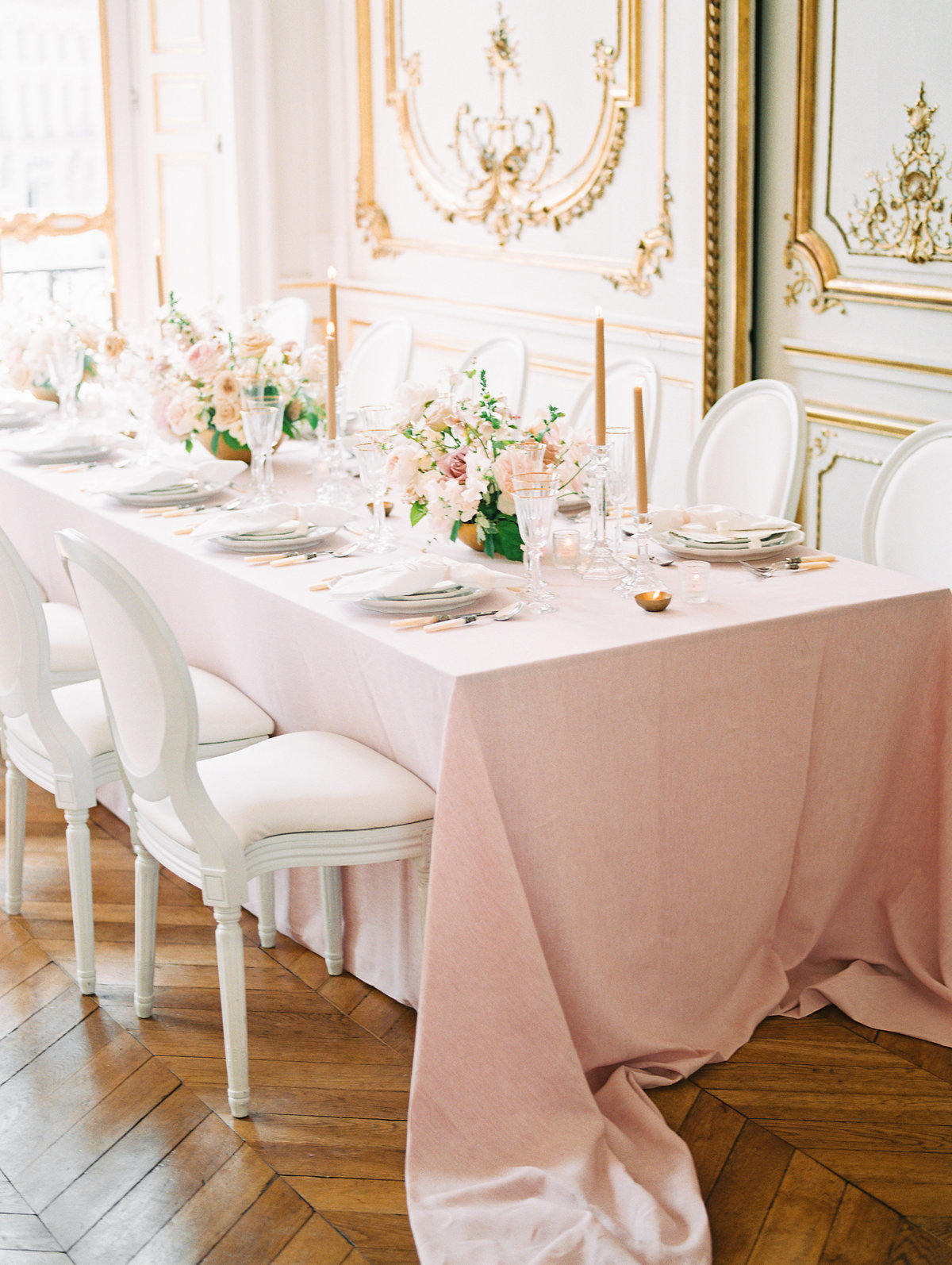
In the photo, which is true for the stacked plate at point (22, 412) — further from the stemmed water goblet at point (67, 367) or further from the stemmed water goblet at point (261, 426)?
the stemmed water goblet at point (261, 426)

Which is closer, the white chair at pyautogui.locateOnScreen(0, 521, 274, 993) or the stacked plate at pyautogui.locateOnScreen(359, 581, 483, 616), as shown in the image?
the stacked plate at pyautogui.locateOnScreen(359, 581, 483, 616)

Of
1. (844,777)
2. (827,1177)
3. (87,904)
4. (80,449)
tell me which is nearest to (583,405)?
(80,449)

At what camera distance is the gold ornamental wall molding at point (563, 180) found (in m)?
4.36

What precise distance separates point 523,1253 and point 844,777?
930 mm

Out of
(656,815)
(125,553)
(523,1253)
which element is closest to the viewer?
(523,1253)

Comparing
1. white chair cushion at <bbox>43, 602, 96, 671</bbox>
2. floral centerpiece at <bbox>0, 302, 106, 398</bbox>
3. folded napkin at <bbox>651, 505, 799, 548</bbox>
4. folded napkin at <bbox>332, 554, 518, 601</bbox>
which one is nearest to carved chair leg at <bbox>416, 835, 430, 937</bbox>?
folded napkin at <bbox>332, 554, 518, 601</bbox>

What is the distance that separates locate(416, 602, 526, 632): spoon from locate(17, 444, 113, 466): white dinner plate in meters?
1.56

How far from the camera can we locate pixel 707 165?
410 centimetres

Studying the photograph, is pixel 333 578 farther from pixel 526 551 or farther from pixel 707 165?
pixel 707 165

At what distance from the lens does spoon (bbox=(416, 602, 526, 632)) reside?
2213 mm

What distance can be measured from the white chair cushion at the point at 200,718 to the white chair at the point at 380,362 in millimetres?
1898

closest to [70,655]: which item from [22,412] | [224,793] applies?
[224,793]

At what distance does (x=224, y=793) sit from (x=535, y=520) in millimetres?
624

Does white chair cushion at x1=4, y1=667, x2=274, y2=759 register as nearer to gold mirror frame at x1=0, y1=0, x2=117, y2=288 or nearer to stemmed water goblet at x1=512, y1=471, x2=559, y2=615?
stemmed water goblet at x1=512, y1=471, x2=559, y2=615
